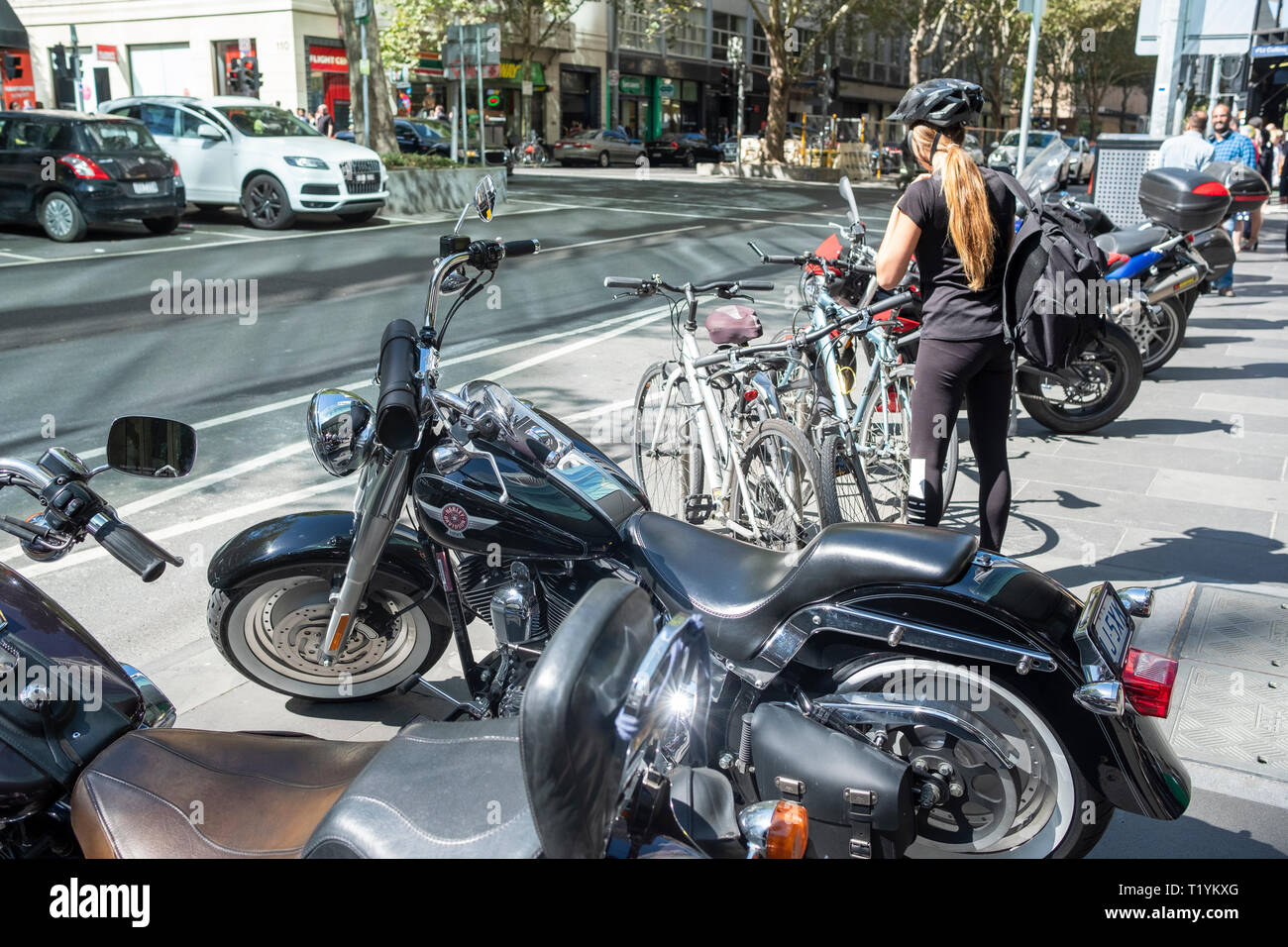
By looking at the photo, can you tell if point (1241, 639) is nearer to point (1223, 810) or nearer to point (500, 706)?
point (1223, 810)

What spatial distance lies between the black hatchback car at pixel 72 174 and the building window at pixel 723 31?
154 feet

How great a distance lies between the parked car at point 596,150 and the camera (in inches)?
1654

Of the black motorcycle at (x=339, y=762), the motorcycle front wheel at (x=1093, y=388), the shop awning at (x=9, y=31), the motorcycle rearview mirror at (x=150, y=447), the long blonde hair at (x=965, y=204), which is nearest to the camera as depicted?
the black motorcycle at (x=339, y=762)

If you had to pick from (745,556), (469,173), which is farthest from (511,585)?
(469,173)

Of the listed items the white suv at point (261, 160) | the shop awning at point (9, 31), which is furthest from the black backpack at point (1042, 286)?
the shop awning at point (9, 31)

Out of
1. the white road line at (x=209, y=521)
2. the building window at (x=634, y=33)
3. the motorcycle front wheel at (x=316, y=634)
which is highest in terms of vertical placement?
the building window at (x=634, y=33)

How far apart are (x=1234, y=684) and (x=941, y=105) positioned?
7.04ft

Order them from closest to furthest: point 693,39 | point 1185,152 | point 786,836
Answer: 1. point 786,836
2. point 1185,152
3. point 693,39

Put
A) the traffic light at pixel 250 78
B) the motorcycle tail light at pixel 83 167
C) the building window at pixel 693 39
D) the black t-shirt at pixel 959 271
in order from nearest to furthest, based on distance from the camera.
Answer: the black t-shirt at pixel 959 271
the motorcycle tail light at pixel 83 167
the traffic light at pixel 250 78
the building window at pixel 693 39

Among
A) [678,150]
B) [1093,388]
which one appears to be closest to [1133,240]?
[1093,388]

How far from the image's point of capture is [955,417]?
13.4 ft

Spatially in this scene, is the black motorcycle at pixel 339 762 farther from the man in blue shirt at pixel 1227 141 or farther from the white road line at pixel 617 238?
the man in blue shirt at pixel 1227 141

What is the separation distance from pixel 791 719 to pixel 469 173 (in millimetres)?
19368

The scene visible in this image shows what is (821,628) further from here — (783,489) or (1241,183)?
(1241,183)
